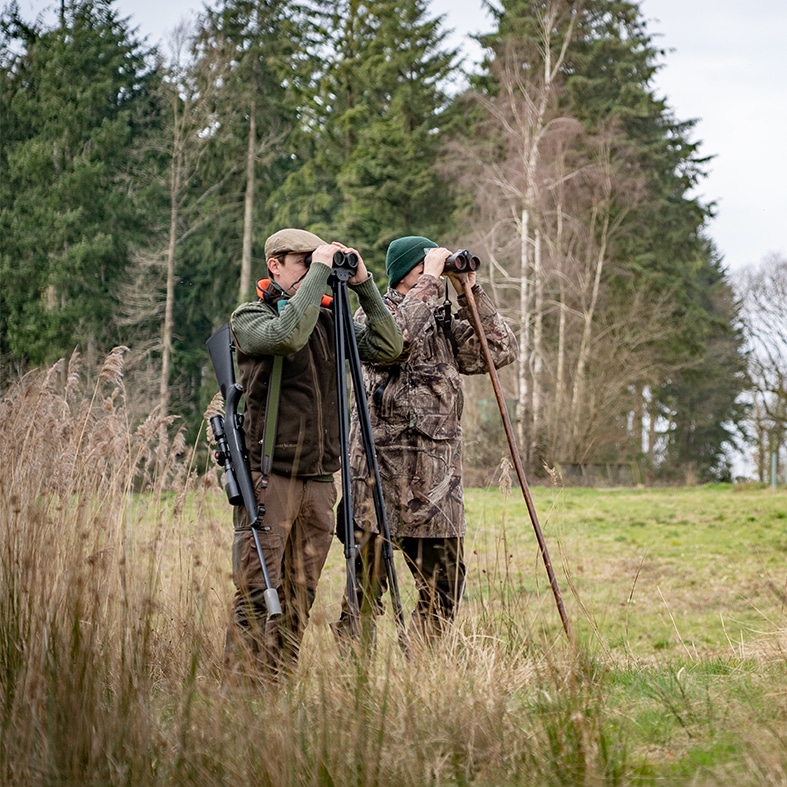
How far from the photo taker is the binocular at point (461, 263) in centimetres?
414

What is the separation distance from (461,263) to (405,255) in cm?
36

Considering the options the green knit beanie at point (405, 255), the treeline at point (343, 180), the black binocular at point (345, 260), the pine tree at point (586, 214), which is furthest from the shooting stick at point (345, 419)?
the treeline at point (343, 180)

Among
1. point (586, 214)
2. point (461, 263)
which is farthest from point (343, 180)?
point (461, 263)

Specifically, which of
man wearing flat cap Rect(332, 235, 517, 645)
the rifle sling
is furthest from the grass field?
the rifle sling

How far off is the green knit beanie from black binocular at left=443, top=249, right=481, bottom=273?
0.79 feet

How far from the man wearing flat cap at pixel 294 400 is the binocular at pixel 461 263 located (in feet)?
1.23

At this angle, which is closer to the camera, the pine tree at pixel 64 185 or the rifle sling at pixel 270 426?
the rifle sling at pixel 270 426

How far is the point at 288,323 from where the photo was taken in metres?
3.64

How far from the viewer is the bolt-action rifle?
3664mm

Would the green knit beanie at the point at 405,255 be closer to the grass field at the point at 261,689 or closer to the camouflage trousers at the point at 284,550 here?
the camouflage trousers at the point at 284,550

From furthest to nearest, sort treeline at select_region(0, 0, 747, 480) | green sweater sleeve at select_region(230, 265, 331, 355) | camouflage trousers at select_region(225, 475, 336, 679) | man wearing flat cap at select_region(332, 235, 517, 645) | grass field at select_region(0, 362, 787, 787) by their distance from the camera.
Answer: treeline at select_region(0, 0, 747, 480) → man wearing flat cap at select_region(332, 235, 517, 645) → green sweater sleeve at select_region(230, 265, 331, 355) → camouflage trousers at select_region(225, 475, 336, 679) → grass field at select_region(0, 362, 787, 787)

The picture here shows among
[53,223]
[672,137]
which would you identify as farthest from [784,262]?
[53,223]

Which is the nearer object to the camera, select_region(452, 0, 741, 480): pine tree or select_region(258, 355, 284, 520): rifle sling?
select_region(258, 355, 284, 520): rifle sling

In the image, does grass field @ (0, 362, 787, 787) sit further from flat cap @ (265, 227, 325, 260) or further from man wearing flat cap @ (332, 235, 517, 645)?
flat cap @ (265, 227, 325, 260)
